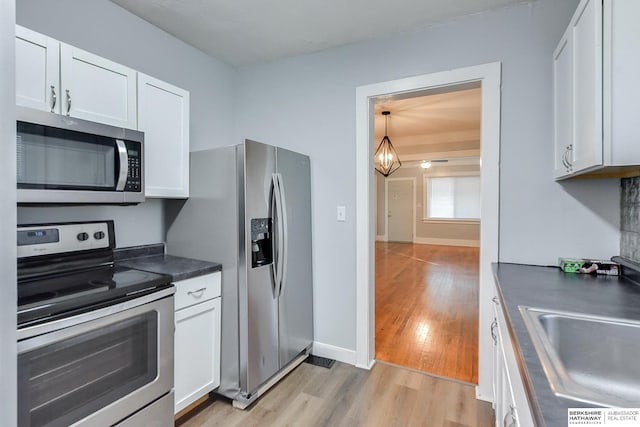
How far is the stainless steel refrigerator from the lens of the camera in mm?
1929

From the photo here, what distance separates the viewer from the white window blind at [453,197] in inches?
344

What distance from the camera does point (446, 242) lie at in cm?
907

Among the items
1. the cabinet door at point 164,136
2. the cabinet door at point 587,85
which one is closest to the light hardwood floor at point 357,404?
the cabinet door at point 164,136

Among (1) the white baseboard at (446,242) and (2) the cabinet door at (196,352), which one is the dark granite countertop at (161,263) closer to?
(2) the cabinet door at (196,352)

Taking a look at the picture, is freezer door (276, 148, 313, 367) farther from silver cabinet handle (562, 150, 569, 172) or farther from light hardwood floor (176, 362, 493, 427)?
silver cabinet handle (562, 150, 569, 172)

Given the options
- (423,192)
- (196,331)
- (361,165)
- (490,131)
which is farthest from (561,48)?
(423,192)

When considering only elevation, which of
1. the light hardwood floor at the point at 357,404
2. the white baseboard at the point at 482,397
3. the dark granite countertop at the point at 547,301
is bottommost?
the light hardwood floor at the point at 357,404

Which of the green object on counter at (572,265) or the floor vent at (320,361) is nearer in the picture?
the green object on counter at (572,265)

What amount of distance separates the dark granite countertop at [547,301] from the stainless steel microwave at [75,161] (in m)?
1.81

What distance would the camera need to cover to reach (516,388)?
88cm

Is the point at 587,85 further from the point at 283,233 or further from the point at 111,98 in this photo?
the point at 111,98

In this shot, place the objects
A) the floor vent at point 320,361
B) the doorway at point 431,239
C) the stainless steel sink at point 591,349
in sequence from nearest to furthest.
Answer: the stainless steel sink at point 591,349 < the floor vent at point 320,361 < the doorway at point 431,239

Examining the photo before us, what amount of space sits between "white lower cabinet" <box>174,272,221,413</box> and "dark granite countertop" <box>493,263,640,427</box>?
1554 mm

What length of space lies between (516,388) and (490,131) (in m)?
1.61
